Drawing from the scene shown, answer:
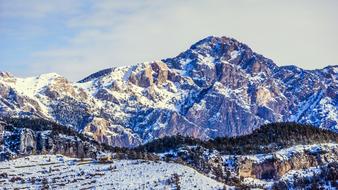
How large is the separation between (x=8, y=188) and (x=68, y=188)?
1593 centimetres

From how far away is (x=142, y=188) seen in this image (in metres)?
185

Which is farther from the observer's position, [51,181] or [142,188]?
[51,181]

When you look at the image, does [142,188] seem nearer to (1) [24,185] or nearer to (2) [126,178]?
(2) [126,178]

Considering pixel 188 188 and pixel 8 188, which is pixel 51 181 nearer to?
pixel 8 188

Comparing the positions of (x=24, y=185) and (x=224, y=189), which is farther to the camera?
(x=24, y=185)

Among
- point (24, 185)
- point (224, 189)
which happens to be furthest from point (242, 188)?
point (24, 185)

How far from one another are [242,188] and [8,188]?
203ft

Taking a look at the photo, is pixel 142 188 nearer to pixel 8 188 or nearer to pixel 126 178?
pixel 126 178

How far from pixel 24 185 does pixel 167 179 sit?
38843 mm

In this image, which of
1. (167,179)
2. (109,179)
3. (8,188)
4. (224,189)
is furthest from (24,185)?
(224,189)

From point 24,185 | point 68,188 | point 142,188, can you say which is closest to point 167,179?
point 142,188

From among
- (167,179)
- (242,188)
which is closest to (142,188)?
(167,179)

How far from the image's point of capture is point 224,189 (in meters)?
184

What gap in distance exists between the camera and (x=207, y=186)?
188 metres
